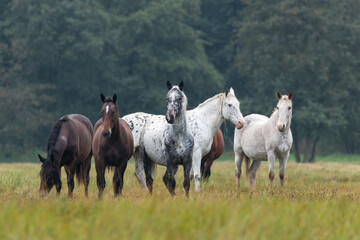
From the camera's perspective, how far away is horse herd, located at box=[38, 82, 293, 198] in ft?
37.2

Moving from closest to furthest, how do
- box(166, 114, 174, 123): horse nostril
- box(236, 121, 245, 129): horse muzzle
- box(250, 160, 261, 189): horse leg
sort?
box(166, 114, 174, 123): horse nostril
box(236, 121, 245, 129): horse muzzle
box(250, 160, 261, 189): horse leg

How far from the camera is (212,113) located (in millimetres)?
13211

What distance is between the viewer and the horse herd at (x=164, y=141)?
11.3m

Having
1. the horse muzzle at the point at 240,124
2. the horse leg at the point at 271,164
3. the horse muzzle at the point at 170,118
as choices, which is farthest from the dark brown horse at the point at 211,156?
the horse muzzle at the point at 170,118

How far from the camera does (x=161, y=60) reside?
45.0 m

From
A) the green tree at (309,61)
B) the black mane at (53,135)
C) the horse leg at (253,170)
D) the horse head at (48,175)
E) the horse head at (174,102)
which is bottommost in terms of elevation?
the horse leg at (253,170)

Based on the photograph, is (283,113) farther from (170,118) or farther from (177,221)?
(177,221)

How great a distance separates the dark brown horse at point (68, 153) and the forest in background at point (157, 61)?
81.8 ft

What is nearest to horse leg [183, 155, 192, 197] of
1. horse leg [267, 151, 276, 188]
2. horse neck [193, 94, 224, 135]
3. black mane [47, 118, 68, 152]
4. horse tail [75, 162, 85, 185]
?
horse neck [193, 94, 224, 135]

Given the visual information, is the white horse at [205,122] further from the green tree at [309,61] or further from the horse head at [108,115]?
the green tree at [309,61]

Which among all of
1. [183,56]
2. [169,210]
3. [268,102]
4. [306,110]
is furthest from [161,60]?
[169,210]

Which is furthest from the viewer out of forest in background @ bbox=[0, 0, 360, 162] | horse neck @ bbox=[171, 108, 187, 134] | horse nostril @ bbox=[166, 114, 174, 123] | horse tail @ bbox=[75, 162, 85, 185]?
forest in background @ bbox=[0, 0, 360, 162]

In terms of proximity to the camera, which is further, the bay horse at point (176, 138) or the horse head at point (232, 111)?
the horse head at point (232, 111)

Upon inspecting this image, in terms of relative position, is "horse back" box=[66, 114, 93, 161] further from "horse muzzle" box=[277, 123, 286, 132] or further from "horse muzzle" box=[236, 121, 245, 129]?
"horse muzzle" box=[277, 123, 286, 132]
